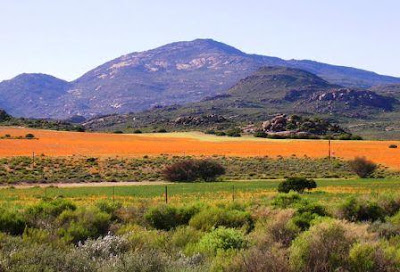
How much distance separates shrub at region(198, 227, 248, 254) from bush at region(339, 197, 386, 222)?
9.35 m

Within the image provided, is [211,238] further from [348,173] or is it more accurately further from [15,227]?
[348,173]

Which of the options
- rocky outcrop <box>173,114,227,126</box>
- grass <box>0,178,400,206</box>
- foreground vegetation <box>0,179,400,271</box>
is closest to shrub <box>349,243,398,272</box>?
foreground vegetation <box>0,179,400,271</box>

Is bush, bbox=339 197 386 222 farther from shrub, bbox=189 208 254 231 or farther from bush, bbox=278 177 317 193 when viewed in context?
bush, bbox=278 177 317 193

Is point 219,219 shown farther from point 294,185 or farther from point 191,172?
point 191,172

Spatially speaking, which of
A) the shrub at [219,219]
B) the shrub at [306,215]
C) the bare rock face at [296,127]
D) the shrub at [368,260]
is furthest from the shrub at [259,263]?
the bare rock face at [296,127]

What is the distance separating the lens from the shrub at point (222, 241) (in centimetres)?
1332

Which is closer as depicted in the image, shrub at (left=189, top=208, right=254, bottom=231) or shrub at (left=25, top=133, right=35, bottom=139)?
shrub at (left=189, top=208, right=254, bottom=231)

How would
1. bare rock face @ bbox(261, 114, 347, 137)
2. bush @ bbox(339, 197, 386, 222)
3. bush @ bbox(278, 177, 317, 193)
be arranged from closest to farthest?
bush @ bbox(339, 197, 386, 222) → bush @ bbox(278, 177, 317, 193) → bare rock face @ bbox(261, 114, 347, 137)

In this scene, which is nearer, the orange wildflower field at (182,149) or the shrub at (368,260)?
the shrub at (368,260)

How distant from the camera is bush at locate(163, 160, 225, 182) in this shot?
56.7 m

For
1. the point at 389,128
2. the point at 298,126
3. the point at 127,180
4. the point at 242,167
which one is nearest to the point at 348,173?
the point at 242,167

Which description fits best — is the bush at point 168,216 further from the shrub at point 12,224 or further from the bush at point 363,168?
the bush at point 363,168

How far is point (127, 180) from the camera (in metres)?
57.2

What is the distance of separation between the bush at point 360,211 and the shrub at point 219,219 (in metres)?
5.18
